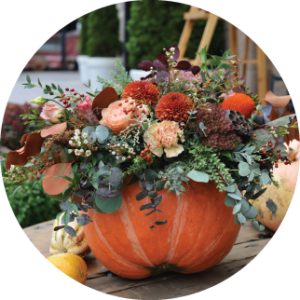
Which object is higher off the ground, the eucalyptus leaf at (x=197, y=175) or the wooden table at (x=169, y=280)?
the eucalyptus leaf at (x=197, y=175)

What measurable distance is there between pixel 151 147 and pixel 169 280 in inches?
20.0

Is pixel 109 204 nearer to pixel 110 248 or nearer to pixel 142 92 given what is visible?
pixel 110 248

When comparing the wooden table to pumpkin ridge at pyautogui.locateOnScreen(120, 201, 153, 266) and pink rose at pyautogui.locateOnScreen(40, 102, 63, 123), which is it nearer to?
pumpkin ridge at pyautogui.locateOnScreen(120, 201, 153, 266)

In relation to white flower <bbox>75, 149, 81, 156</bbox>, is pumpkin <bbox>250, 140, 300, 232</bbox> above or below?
below

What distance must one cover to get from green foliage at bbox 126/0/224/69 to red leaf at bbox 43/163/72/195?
3.21m

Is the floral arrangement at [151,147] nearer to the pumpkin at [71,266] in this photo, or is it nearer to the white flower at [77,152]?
the white flower at [77,152]

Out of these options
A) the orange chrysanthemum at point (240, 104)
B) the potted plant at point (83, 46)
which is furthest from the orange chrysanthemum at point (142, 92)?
the potted plant at point (83, 46)

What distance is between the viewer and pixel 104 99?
1.05 m

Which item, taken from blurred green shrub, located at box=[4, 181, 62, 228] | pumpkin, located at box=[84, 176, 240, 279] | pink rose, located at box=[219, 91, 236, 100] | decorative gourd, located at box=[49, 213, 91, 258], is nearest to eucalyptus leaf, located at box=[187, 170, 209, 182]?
pumpkin, located at box=[84, 176, 240, 279]

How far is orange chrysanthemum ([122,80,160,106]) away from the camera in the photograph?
1032mm

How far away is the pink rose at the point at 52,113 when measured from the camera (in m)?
1.07

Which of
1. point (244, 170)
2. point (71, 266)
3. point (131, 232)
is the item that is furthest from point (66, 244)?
point (244, 170)

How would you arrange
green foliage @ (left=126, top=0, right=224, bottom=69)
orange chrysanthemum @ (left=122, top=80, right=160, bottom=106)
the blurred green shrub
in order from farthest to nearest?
green foliage @ (left=126, top=0, right=224, bottom=69)
the blurred green shrub
orange chrysanthemum @ (left=122, top=80, right=160, bottom=106)

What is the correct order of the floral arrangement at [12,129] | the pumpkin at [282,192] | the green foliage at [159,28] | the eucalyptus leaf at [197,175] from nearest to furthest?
the eucalyptus leaf at [197,175], the pumpkin at [282,192], the floral arrangement at [12,129], the green foliage at [159,28]
